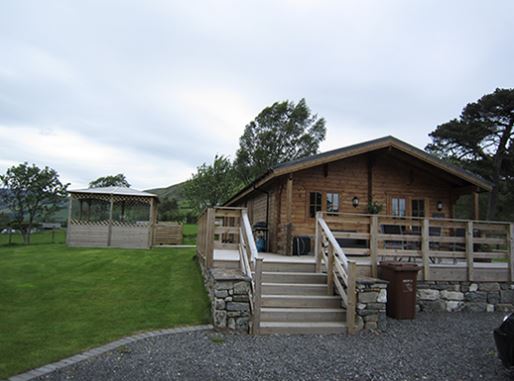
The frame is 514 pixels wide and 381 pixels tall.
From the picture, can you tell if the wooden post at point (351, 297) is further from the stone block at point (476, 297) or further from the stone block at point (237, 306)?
the stone block at point (476, 297)

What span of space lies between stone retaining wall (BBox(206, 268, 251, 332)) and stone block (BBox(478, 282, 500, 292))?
4.98 metres

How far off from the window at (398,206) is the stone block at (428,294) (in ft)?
13.5

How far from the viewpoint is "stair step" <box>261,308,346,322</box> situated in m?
5.22

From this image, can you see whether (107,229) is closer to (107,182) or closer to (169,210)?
(169,210)

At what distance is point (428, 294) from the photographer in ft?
22.5

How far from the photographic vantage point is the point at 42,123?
12219mm

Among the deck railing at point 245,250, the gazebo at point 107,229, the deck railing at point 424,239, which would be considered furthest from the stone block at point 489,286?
the gazebo at point 107,229

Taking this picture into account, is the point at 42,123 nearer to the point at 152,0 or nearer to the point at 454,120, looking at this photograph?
the point at 152,0

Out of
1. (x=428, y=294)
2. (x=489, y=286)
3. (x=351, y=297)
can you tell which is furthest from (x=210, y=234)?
(x=489, y=286)

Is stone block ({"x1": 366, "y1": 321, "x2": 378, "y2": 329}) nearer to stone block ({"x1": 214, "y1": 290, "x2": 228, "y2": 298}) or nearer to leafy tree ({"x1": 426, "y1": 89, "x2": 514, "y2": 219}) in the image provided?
stone block ({"x1": 214, "y1": 290, "x2": 228, "y2": 298})

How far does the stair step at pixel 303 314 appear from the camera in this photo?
522cm

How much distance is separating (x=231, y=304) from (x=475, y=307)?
5.09 meters

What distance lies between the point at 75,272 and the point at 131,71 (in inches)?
236

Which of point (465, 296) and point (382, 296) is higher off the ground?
point (382, 296)
